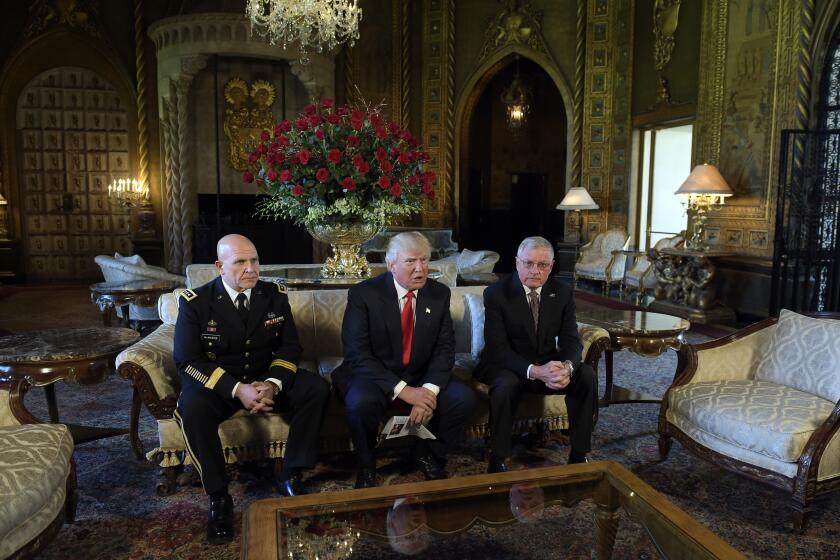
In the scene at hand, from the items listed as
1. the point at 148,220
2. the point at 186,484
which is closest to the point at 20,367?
the point at 186,484

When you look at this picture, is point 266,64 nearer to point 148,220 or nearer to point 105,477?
point 148,220

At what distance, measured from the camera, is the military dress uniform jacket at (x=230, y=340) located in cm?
272

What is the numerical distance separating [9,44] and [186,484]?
389 inches

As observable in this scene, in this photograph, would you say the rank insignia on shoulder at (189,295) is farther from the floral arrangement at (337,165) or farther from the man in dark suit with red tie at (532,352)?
the man in dark suit with red tie at (532,352)

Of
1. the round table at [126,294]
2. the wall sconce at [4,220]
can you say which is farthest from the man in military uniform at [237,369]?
the wall sconce at [4,220]

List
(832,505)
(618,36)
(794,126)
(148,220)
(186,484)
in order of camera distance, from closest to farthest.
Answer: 1. (832,505)
2. (186,484)
3. (794,126)
4. (618,36)
5. (148,220)

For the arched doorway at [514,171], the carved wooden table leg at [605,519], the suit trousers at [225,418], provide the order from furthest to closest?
1. the arched doorway at [514,171]
2. the suit trousers at [225,418]
3. the carved wooden table leg at [605,519]

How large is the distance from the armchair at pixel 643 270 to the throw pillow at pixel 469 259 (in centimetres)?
229

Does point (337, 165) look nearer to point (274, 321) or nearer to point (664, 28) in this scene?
point (274, 321)

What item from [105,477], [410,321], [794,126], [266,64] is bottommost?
[105,477]

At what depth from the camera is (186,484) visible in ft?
9.66

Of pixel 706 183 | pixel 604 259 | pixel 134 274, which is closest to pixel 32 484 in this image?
pixel 134 274

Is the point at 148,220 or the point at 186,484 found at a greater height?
the point at 148,220

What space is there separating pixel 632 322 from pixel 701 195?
13.8ft
